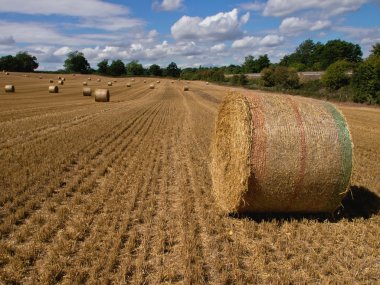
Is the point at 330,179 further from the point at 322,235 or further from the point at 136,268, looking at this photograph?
the point at 136,268

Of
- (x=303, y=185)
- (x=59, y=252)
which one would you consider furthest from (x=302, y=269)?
(x=59, y=252)

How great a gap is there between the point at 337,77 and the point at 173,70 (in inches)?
4125

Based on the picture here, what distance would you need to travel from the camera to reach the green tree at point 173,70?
155 meters

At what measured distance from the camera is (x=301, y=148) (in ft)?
22.4

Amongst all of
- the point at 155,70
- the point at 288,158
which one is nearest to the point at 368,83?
the point at 288,158

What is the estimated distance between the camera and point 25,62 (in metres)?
124

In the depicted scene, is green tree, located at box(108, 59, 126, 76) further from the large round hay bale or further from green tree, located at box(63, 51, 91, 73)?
the large round hay bale

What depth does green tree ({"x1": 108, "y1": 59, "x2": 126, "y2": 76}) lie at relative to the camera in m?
139

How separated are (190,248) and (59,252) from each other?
6.53 feet

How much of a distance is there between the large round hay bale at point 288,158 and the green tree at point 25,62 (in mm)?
121040

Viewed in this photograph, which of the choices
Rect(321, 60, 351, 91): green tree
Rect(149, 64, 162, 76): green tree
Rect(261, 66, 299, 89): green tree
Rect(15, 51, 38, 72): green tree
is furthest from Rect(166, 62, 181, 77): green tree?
Rect(321, 60, 351, 91): green tree

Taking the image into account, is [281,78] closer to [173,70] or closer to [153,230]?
[153,230]

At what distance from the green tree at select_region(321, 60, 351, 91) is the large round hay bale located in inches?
2178

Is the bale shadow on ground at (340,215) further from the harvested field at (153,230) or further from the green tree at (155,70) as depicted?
the green tree at (155,70)
